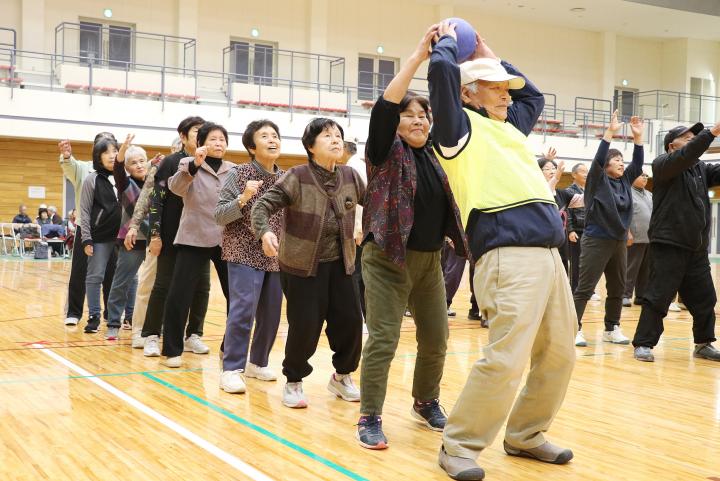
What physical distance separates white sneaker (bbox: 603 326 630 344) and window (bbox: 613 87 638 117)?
2401 cm

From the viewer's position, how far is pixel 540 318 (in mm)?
2863

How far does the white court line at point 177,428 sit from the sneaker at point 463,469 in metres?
0.66

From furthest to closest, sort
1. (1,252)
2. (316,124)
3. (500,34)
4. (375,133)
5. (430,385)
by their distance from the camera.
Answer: (500,34) < (1,252) < (316,124) < (430,385) < (375,133)

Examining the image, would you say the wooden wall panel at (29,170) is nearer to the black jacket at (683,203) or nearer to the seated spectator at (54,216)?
the seated spectator at (54,216)

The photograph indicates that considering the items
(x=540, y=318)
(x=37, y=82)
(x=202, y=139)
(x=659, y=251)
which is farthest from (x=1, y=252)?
(x=540, y=318)

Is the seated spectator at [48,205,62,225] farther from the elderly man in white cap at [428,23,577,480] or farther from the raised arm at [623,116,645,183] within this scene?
the elderly man in white cap at [428,23,577,480]

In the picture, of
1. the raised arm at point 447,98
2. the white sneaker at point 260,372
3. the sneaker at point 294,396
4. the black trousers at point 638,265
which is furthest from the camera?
the black trousers at point 638,265

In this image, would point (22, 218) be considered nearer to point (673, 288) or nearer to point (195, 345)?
point (195, 345)

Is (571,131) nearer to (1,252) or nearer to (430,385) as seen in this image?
(1,252)

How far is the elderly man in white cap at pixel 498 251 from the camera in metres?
2.82

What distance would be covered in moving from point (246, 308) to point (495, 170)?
2121 mm

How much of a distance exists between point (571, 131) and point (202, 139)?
2140 cm

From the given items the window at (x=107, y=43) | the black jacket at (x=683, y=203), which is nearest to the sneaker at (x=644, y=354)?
the black jacket at (x=683, y=203)

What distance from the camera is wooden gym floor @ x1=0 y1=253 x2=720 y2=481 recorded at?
3.03 metres
